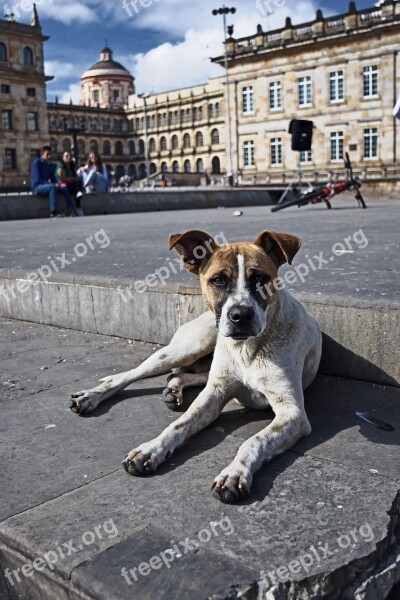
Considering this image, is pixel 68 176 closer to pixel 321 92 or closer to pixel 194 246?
pixel 194 246

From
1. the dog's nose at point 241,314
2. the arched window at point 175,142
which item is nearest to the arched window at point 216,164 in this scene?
the arched window at point 175,142

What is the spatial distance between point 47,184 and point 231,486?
17146mm

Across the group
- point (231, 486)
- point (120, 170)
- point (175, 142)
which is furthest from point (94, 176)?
point (120, 170)

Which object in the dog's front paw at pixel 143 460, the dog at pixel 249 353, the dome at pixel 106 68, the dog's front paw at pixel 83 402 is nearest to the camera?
the dog's front paw at pixel 143 460

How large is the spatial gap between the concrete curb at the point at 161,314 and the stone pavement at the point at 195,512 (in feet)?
1.01

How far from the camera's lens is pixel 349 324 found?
3.69m

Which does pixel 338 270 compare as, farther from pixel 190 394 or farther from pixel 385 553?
pixel 385 553

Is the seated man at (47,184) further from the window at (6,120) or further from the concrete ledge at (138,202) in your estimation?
the window at (6,120)

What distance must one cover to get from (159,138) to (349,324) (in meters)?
93.7

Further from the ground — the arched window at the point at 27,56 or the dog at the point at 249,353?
the arched window at the point at 27,56

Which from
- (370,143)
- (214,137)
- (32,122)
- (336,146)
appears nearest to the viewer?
(370,143)

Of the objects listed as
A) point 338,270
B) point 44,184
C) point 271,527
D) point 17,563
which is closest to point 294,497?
point 271,527

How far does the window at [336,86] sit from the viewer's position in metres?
50.2

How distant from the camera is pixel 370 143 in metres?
49.1
